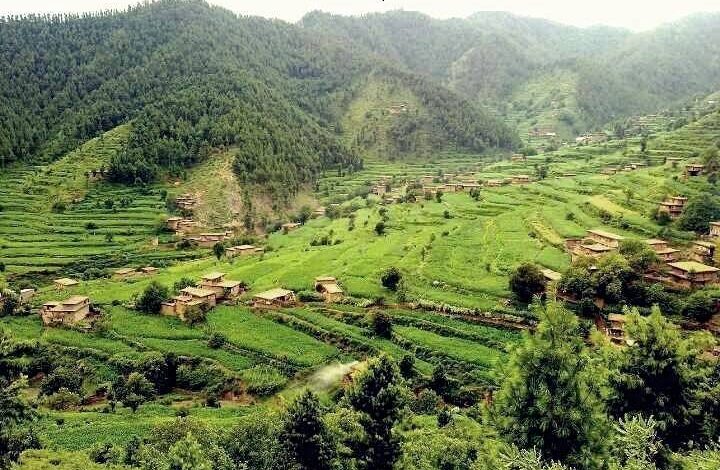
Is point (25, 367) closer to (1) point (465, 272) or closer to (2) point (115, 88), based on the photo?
(1) point (465, 272)

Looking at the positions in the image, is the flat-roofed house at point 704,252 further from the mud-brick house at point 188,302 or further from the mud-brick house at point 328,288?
the mud-brick house at point 188,302

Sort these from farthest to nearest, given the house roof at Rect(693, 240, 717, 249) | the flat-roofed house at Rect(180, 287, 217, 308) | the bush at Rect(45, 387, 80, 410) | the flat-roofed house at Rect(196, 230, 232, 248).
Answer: the flat-roofed house at Rect(196, 230, 232, 248) → the flat-roofed house at Rect(180, 287, 217, 308) → the house roof at Rect(693, 240, 717, 249) → the bush at Rect(45, 387, 80, 410)

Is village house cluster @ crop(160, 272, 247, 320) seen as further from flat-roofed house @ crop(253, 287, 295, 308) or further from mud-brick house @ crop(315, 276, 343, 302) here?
mud-brick house @ crop(315, 276, 343, 302)

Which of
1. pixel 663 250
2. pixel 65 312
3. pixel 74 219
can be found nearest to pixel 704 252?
pixel 663 250

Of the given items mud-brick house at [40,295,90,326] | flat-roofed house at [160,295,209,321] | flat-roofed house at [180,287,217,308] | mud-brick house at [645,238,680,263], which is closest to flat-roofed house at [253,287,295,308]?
flat-roofed house at [180,287,217,308]

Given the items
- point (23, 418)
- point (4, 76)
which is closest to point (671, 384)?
point (23, 418)

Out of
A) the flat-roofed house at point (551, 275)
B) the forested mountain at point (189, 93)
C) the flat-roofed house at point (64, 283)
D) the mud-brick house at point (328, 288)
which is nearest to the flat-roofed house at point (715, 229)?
the flat-roofed house at point (551, 275)
